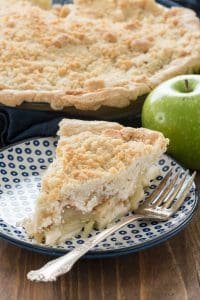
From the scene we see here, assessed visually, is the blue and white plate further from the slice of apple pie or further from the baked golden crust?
the baked golden crust

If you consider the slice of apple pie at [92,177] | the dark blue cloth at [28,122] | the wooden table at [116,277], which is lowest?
the dark blue cloth at [28,122]

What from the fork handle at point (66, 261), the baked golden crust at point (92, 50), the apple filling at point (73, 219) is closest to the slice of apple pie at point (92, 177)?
the apple filling at point (73, 219)

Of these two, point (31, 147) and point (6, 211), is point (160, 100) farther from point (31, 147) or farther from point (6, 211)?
point (6, 211)

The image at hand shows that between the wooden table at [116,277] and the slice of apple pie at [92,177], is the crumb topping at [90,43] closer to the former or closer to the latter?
the slice of apple pie at [92,177]

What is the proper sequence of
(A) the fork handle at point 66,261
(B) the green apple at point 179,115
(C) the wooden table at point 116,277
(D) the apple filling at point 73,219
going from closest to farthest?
(A) the fork handle at point 66,261, (C) the wooden table at point 116,277, (D) the apple filling at point 73,219, (B) the green apple at point 179,115

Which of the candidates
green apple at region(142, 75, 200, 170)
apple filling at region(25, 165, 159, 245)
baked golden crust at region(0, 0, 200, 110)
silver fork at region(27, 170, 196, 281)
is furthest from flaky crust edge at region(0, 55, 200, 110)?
apple filling at region(25, 165, 159, 245)

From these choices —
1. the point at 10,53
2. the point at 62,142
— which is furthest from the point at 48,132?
the point at 10,53

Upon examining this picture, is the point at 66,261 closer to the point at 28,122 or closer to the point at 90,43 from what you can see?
the point at 28,122
